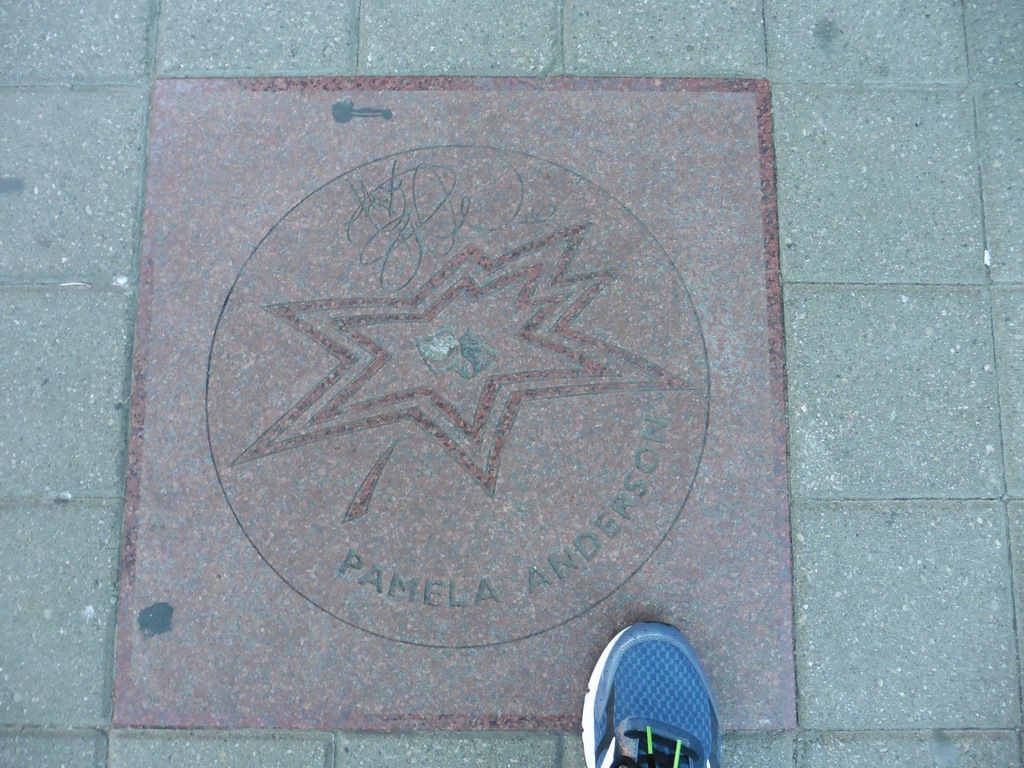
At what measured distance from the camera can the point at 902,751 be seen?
5.98 feet

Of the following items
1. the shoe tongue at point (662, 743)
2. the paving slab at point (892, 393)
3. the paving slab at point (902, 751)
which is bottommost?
the paving slab at point (902, 751)

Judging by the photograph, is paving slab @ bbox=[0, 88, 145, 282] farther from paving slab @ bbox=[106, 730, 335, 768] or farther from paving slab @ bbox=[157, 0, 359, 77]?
paving slab @ bbox=[106, 730, 335, 768]

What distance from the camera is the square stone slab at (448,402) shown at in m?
1.84

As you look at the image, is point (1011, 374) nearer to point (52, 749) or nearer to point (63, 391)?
point (63, 391)

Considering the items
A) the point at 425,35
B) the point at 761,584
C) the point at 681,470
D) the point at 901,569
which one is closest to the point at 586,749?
the point at 761,584

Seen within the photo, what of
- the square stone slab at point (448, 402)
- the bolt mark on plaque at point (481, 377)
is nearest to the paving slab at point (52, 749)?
the square stone slab at point (448, 402)

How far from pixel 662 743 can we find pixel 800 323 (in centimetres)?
123

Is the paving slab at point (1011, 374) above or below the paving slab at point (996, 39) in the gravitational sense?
below

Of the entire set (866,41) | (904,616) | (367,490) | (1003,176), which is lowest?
(904,616)

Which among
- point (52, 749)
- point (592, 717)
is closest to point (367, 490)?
point (592, 717)

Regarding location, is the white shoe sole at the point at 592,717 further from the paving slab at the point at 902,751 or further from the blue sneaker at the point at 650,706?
the paving slab at the point at 902,751

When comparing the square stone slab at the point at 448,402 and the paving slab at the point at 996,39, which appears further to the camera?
the paving slab at the point at 996,39
